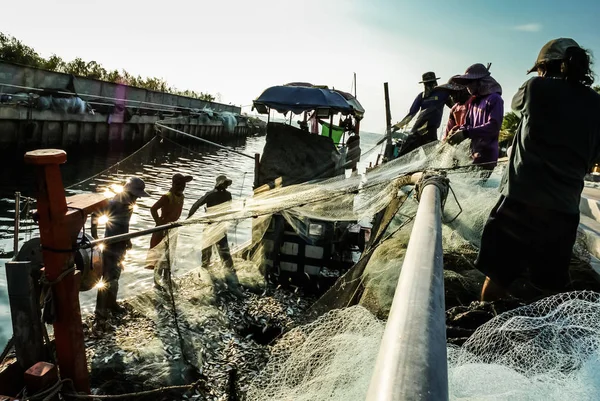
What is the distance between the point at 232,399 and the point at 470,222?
124 inches

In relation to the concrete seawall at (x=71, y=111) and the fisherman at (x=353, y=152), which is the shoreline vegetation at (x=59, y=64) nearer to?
the concrete seawall at (x=71, y=111)

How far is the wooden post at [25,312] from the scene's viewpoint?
289 centimetres

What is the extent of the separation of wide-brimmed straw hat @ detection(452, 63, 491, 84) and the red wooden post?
4.67 metres

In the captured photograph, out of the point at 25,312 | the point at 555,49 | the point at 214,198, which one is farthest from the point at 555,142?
the point at 214,198

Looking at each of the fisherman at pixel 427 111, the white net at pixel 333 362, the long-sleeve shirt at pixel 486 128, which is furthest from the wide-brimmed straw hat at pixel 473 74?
the white net at pixel 333 362

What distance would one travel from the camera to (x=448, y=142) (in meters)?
5.02

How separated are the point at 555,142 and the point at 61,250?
345 centimetres

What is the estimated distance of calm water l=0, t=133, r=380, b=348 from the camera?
21.2 feet

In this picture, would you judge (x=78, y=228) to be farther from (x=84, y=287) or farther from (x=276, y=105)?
(x=276, y=105)

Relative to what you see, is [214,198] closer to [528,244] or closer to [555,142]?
[528,244]

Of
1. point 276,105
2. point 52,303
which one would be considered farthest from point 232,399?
point 276,105

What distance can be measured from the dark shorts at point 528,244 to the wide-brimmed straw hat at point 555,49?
97 centimetres

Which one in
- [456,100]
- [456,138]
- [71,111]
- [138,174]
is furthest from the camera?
[71,111]

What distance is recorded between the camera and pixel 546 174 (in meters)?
2.68
